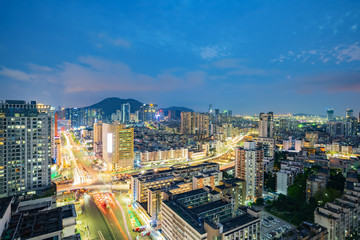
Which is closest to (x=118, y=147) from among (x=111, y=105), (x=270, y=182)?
(x=270, y=182)

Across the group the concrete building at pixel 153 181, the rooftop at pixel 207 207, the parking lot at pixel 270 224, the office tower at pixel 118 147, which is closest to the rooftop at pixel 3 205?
the rooftop at pixel 207 207

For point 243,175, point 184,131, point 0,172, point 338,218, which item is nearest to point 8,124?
point 0,172

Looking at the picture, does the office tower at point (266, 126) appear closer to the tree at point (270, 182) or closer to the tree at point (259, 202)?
the tree at point (270, 182)

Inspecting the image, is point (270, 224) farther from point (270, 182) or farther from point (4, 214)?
point (4, 214)

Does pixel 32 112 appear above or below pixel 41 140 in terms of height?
above

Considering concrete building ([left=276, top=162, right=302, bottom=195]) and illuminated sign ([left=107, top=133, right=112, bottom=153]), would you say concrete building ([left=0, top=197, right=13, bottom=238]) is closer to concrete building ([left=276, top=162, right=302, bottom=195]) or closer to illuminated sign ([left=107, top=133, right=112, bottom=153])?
illuminated sign ([left=107, top=133, right=112, bottom=153])

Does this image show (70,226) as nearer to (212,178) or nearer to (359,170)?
(212,178)
